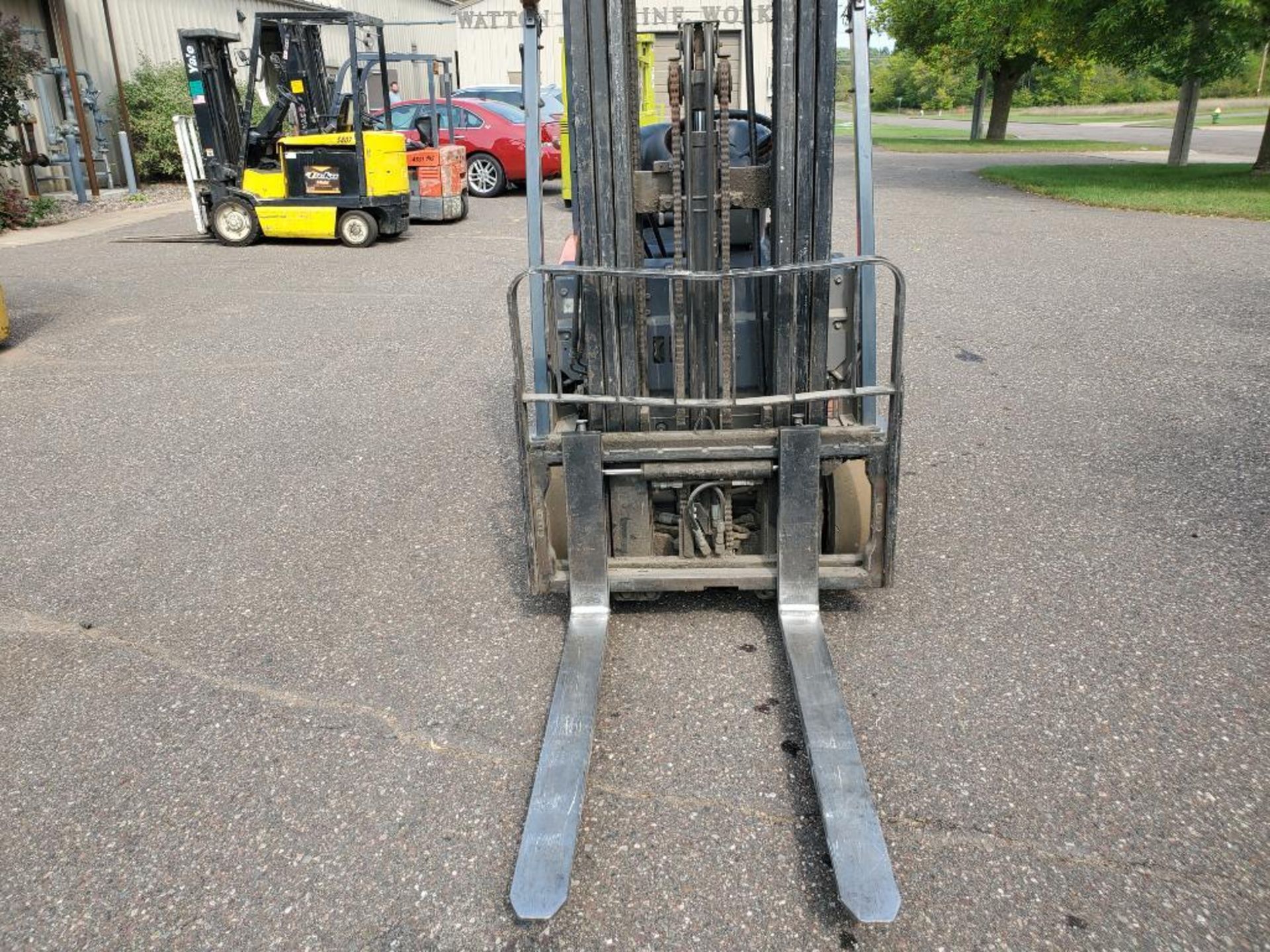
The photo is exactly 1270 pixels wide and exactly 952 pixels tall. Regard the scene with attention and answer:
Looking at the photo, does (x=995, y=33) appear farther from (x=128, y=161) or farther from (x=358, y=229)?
(x=128, y=161)

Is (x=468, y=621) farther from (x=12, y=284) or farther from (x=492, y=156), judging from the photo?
(x=492, y=156)

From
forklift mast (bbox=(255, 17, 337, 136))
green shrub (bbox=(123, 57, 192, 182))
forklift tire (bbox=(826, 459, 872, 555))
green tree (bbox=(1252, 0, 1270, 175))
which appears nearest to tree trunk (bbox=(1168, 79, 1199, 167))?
green tree (bbox=(1252, 0, 1270, 175))

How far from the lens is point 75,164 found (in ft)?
63.4

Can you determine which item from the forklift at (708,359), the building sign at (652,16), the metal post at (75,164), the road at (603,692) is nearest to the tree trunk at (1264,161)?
the building sign at (652,16)

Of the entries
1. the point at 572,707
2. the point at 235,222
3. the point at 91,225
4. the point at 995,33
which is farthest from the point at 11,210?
the point at 995,33

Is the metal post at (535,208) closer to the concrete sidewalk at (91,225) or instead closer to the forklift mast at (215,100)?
the forklift mast at (215,100)

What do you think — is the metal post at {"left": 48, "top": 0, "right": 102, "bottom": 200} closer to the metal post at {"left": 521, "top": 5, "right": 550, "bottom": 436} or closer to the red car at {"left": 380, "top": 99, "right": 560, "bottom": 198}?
the red car at {"left": 380, "top": 99, "right": 560, "bottom": 198}

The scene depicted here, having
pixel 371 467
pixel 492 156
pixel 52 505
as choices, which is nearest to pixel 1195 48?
A: pixel 492 156

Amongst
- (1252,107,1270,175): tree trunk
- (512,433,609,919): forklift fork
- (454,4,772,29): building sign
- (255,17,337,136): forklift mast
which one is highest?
(454,4,772,29): building sign

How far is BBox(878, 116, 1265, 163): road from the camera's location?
93.5ft

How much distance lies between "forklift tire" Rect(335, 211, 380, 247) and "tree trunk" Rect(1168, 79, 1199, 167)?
17501mm

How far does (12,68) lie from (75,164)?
5011 millimetres

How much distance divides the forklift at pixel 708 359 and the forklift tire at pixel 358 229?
11376 mm

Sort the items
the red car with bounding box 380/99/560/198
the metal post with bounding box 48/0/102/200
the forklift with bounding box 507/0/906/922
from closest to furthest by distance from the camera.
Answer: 1. the forklift with bounding box 507/0/906/922
2. the red car with bounding box 380/99/560/198
3. the metal post with bounding box 48/0/102/200
